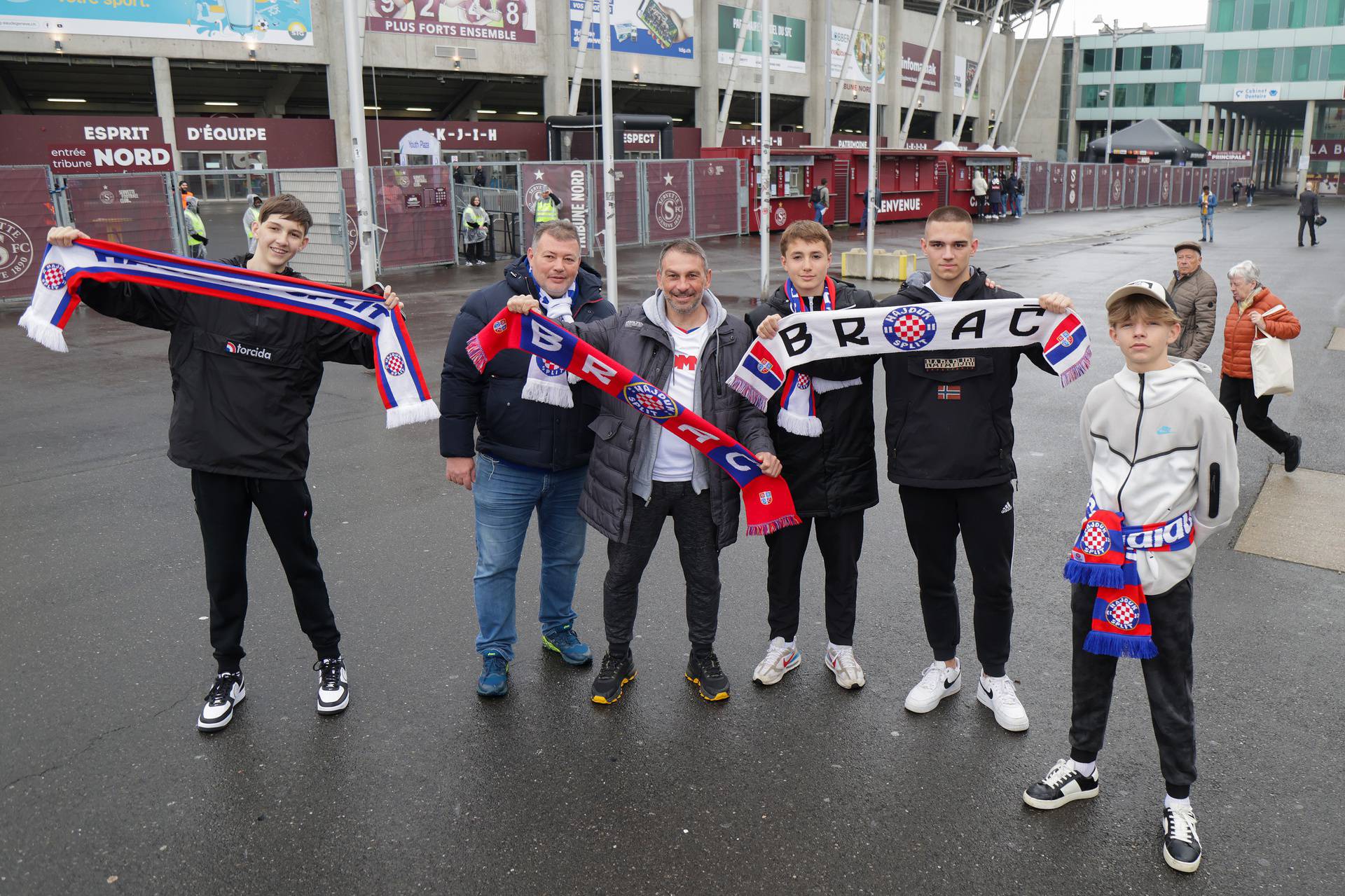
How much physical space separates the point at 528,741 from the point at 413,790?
537 mm

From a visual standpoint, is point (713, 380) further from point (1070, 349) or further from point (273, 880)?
point (273, 880)

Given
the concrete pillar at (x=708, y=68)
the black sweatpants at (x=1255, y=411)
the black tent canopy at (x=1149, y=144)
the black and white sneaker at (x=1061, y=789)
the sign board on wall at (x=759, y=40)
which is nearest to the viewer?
the black and white sneaker at (x=1061, y=789)

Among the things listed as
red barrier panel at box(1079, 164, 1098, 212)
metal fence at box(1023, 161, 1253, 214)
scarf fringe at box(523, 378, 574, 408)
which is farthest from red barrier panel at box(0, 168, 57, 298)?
red barrier panel at box(1079, 164, 1098, 212)

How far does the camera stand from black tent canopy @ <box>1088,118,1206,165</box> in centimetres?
5928

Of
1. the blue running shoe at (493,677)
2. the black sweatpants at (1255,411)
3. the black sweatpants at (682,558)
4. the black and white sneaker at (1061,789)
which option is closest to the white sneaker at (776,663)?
the black sweatpants at (682,558)

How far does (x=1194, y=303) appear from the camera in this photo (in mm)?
8430

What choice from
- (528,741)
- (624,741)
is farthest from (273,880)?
(624,741)

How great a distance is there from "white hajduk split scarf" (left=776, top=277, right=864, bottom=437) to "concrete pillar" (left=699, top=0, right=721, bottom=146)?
Answer: 142 ft

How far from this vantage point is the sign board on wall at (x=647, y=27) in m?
40.0

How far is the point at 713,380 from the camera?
14.8 feet

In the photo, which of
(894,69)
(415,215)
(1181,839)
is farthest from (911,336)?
(894,69)

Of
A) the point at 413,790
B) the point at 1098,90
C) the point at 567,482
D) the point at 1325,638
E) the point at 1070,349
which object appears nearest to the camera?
the point at 413,790

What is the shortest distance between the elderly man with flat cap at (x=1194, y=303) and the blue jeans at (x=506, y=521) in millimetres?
5830

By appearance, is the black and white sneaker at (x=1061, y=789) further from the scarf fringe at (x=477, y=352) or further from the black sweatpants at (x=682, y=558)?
the scarf fringe at (x=477, y=352)
